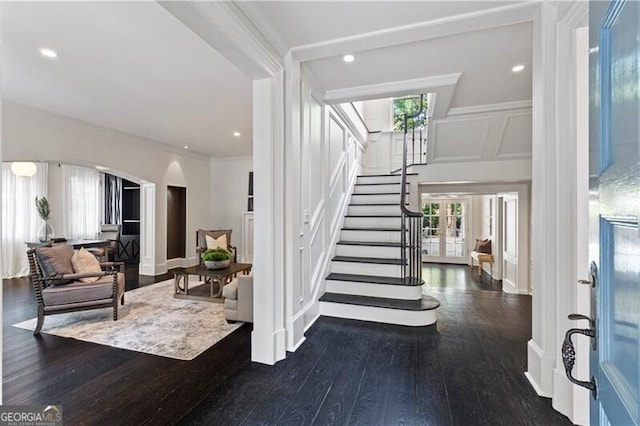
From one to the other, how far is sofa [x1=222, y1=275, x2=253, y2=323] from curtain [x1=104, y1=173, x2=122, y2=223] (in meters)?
6.01

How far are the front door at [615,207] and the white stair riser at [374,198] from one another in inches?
175

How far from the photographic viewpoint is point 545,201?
2.01 meters

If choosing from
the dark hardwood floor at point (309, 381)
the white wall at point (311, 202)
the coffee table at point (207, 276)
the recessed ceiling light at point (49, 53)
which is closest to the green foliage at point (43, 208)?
the dark hardwood floor at point (309, 381)

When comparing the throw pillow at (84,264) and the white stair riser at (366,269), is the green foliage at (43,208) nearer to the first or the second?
the throw pillow at (84,264)

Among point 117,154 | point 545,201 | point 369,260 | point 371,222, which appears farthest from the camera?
point 117,154

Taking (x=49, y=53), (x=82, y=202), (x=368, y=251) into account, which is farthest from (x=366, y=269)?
(x=82, y=202)

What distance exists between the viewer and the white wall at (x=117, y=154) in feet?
12.7

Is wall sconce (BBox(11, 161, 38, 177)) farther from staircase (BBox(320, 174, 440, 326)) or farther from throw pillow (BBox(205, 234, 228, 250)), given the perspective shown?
staircase (BBox(320, 174, 440, 326))

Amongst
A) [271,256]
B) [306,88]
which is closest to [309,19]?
[306,88]

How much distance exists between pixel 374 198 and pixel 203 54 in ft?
11.6

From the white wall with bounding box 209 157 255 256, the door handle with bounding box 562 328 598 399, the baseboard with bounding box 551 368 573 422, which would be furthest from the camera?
the white wall with bounding box 209 157 255 256

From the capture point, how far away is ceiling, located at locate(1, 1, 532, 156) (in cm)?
211

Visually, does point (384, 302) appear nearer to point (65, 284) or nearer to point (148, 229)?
point (65, 284)

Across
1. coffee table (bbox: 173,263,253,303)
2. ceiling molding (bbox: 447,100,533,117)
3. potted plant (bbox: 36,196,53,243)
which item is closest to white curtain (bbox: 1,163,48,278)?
potted plant (bbox: 36,196,53,243)
